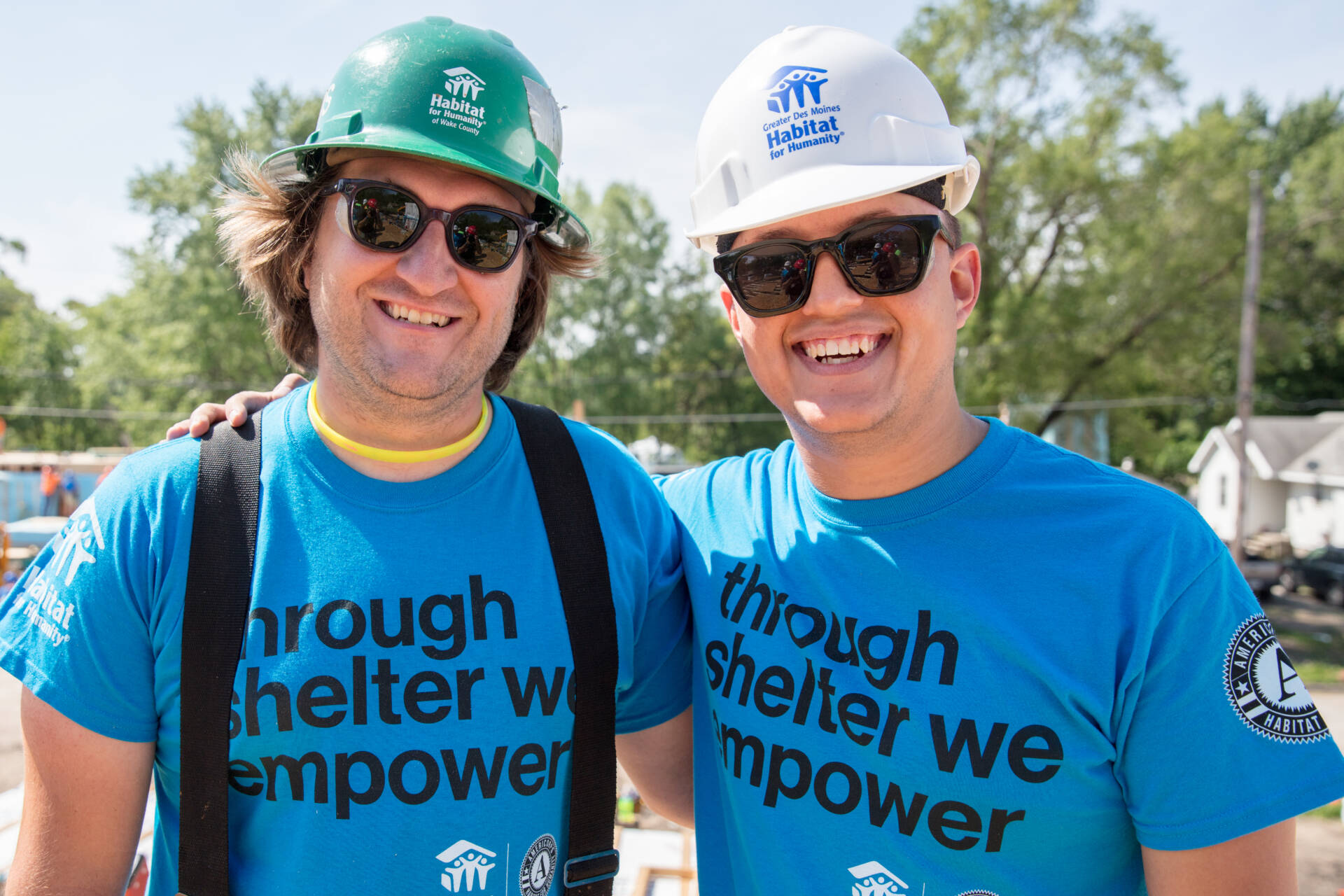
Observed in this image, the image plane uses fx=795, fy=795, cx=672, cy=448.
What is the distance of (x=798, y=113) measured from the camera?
185 cm

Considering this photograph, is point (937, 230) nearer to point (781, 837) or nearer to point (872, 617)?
point (872, 617)

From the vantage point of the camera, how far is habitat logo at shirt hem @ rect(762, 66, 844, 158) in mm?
1821

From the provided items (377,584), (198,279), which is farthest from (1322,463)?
(198,279)

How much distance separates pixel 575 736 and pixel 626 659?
0.77 feet

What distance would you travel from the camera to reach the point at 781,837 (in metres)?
1.71

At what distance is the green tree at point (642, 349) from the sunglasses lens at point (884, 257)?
31206 millimetres

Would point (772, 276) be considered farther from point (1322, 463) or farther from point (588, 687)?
point (1322, 463)

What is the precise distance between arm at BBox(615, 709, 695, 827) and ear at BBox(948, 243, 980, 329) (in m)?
1.34

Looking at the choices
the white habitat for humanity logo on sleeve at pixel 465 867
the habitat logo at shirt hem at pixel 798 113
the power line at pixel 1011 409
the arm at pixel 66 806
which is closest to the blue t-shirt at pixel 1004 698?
the white habitat for humanity logo on sleeve at pixel 465 867

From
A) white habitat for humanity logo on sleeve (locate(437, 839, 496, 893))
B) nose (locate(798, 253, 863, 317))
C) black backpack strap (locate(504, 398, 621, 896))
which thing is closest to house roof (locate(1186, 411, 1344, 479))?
nose (locate(798, 253, 863, 317))

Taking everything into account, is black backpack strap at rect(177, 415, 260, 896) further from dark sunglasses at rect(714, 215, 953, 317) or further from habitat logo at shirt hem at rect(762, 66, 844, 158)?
habitat logo at shirt hem at rect(762, 66, 844, 158)

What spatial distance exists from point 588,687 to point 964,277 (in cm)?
135

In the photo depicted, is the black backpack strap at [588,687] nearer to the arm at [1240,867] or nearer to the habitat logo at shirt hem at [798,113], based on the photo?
the habitat logo at shirt hem at [798,113]

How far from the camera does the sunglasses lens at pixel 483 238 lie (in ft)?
6.24
